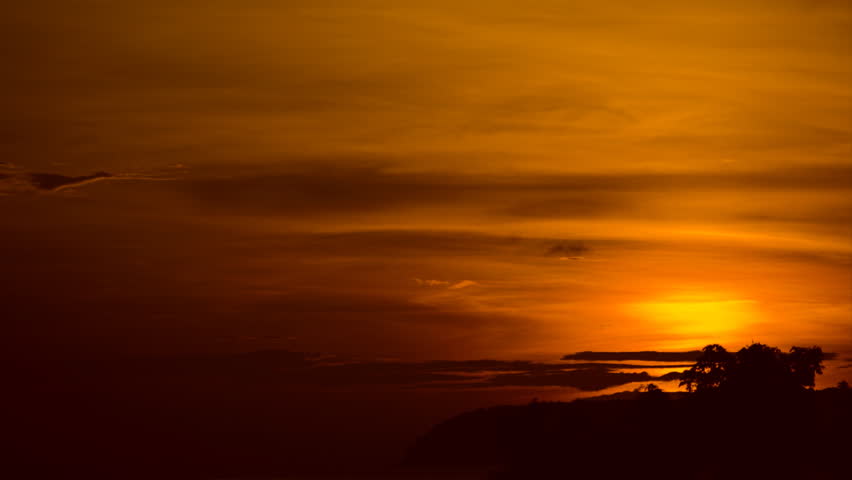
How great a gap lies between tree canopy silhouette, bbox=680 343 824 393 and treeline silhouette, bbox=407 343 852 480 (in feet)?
0.24

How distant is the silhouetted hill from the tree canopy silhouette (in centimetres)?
117

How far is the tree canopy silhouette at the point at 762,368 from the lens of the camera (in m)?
87.1

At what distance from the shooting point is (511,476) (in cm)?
11550

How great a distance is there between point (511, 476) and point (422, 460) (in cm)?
4458

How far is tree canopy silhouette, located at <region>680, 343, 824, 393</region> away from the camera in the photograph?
286ft

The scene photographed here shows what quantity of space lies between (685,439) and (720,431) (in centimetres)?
602

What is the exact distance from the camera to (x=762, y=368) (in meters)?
87.4

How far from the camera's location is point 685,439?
97.8 meters

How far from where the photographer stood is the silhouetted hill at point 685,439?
90.0m

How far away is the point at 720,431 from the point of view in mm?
92125

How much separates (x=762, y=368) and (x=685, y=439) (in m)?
12.9

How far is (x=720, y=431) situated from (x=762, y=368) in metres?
7.36

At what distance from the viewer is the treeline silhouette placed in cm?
8850

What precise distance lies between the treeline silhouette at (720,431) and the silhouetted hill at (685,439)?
0.09m
